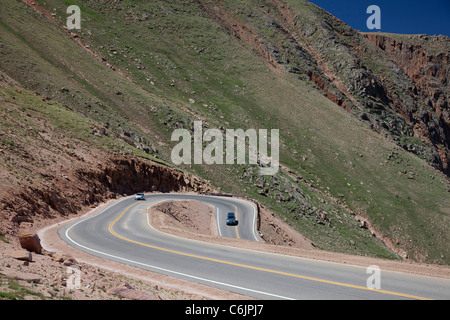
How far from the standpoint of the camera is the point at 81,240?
17781mm

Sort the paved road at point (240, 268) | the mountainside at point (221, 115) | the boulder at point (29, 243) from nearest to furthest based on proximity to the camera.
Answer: the paved road at point (240, 268) < the boulder at point (29, 243) < the mountainside at point (221, 115)

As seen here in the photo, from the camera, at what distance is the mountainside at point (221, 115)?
31.7m

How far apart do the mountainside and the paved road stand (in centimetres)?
516

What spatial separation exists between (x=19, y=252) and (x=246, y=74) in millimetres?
71332

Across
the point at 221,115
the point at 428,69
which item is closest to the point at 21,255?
the point at 221,115

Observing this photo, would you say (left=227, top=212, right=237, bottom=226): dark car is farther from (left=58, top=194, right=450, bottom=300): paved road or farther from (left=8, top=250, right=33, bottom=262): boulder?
(left=8, top=250, right=33, bottom=262): boulder

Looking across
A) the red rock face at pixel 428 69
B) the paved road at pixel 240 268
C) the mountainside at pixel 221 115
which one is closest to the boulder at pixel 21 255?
the paved road at pixel 240 268

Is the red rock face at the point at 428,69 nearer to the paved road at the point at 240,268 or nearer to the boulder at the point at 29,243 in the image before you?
the paved road at the point at 240,268

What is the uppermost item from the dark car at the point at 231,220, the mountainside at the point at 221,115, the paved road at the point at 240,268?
the mountainside at the point at 221,115

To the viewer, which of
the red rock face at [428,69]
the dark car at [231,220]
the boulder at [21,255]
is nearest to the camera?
the boulder at [21,255]

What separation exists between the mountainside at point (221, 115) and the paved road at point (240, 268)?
5.16m

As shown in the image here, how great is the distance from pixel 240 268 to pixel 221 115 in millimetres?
Result: 53235
